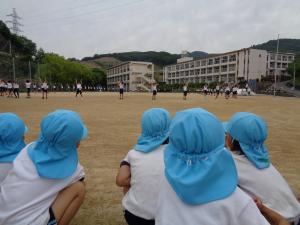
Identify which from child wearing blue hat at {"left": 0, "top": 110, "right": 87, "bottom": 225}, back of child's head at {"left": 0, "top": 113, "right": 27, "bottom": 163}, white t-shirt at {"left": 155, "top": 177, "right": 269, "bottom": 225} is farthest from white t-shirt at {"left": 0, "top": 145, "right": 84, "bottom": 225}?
white t-shirt at {"left": 155, "top": 177, "right": 269, "bottom": 225}

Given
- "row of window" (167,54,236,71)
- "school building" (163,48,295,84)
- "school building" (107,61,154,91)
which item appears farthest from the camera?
"school building" (107,61,154,91)

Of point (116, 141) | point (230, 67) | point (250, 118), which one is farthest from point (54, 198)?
point (230, 67)

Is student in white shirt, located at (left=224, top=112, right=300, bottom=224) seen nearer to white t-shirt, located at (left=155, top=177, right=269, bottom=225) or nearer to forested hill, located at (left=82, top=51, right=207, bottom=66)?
white t-shirt, located at (left=155, top=177, right=269, bottom=225)

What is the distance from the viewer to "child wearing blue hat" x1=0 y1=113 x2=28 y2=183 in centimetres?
283

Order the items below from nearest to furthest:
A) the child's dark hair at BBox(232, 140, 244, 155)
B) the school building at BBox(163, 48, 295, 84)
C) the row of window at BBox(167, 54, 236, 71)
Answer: the child's dark hair at BBox(232, 140, 244, 155), the school building at BBox(163, 48, 295, 84), the row of window at BBox(167, 54, 236, 71)

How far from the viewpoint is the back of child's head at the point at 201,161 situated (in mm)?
1625

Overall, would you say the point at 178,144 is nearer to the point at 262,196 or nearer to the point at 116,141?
the point at 262,196

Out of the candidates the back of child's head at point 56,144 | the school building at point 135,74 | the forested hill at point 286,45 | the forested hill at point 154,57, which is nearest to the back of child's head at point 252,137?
the back of child's head at point 56,144

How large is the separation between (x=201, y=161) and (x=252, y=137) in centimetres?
85

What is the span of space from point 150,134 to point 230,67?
8504 centimetres

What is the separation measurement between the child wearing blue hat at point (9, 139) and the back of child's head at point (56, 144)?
51 cm

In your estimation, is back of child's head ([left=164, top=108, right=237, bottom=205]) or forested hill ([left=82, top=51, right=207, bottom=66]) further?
forested hill ([left=82, top=51, right=207, bottom=66])

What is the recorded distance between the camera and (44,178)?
2332 mm

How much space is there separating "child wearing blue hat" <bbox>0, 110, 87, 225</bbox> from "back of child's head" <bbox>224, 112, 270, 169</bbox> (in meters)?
1.20
